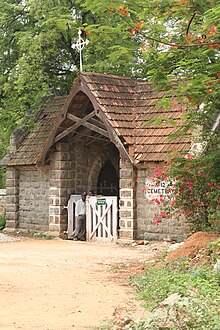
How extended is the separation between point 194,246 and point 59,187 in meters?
9.58

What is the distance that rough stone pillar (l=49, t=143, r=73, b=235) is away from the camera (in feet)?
73.0

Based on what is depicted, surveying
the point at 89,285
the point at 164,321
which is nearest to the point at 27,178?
the point at 89,285

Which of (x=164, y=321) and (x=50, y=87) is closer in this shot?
(x=164, y=321)

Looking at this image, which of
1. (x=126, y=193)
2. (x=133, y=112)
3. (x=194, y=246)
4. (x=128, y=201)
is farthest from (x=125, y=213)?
(x=194, y=246)

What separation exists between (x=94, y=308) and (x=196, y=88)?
4.22 meters

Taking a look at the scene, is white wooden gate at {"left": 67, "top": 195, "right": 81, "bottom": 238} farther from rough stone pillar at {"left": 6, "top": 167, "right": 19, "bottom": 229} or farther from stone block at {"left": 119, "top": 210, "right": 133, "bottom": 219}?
rough stone pillar at {"left": 6, "top": 167, "right": 19, "bottom": 229}

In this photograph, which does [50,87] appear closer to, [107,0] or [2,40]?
[2,40]

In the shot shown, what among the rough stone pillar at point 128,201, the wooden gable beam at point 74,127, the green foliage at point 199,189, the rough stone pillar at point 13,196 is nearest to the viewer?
the green foliage at point 199,189

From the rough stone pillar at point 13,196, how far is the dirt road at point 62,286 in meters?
4.90

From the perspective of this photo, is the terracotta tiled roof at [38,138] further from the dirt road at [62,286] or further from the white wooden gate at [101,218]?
the dirt road at [62,286]

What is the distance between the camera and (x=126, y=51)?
1185 cm

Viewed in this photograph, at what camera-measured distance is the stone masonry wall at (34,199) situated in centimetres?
2292

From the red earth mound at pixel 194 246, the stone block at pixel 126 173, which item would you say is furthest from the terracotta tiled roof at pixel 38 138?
the red earth mound at pixel 194 246

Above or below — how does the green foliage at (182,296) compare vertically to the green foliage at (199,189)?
below
